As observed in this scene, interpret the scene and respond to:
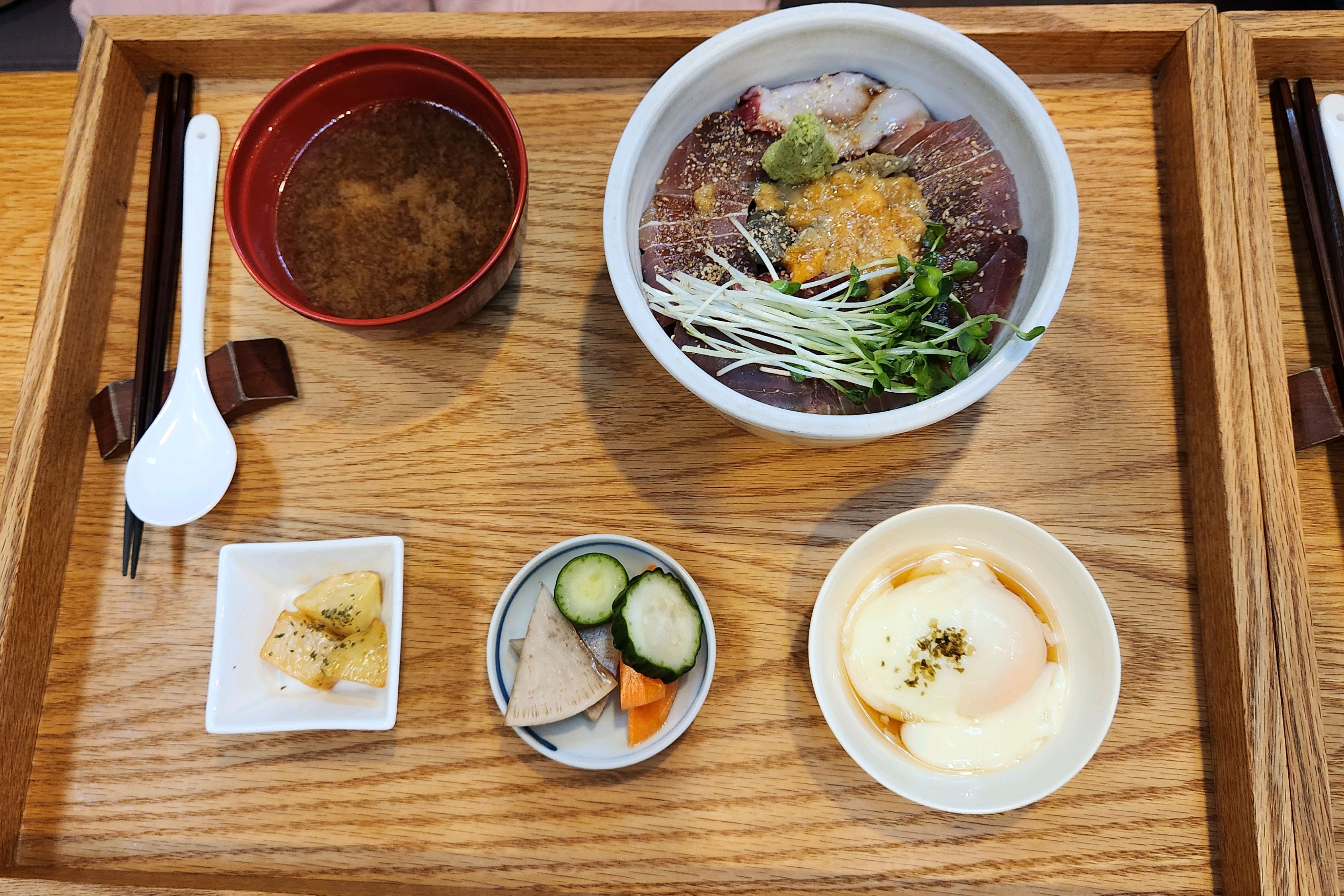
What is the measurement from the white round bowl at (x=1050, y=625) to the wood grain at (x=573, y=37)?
2.92 ft

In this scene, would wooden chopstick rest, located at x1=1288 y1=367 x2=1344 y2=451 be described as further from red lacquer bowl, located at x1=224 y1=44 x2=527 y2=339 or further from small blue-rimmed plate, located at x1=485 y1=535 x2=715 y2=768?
red lacquer bowl, located at x1=224 y1=44 x2=527 y2=339

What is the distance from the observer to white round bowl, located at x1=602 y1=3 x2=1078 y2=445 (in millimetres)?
1200

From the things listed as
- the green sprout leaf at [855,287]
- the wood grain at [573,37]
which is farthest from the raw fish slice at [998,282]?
the wood grain at [573,37]

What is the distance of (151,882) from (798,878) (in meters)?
1.05

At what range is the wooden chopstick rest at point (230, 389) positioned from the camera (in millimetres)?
1499

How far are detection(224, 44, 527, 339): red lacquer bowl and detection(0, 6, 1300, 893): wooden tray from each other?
0.15m

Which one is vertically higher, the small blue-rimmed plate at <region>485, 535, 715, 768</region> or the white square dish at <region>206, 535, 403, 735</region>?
the small blue-rimmed plate at <region>485, 535, 715, 768</region>

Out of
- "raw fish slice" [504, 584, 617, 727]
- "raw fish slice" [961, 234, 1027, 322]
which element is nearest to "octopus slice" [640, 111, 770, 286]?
"raw fish slice" [961, 234, 1027, 322]

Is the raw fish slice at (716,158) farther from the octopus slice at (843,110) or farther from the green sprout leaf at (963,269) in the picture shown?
the green sprout leaf at (963,269)

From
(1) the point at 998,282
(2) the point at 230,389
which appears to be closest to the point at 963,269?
(1) the point at 998,282

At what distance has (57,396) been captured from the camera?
1481mm

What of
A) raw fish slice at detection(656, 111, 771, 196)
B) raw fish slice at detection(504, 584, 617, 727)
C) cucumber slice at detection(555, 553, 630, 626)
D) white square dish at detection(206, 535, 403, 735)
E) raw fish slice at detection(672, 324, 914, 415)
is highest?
raw fish slice at detection(656, 111, 771, 196)

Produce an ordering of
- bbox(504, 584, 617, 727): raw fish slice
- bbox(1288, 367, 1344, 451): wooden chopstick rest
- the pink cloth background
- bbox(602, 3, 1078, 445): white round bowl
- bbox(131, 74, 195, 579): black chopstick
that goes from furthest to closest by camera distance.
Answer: the pink cloth background → bbox(131, 74, 195, 579): black chopstick → bbox(1288, 367, 1344, 451): wooden chopstick rest → bbox(504, 584, 617, 727): raw fish slice → bbox(602, 3, 1078, 445): white round bowl

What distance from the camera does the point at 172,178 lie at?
1.59 meters
